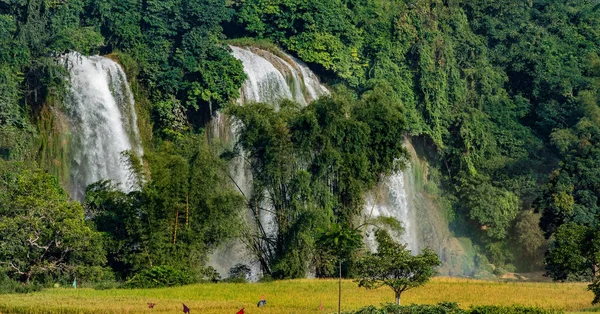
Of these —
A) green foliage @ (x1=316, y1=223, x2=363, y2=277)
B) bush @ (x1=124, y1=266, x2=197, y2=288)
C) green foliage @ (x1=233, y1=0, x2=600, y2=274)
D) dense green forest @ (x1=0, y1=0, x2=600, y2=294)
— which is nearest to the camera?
green foliage @ (x1=316, y1=223, x2=363, y2=277)

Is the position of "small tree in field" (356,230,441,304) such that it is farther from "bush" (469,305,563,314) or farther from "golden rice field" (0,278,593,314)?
"bush" (469,305,563,314)

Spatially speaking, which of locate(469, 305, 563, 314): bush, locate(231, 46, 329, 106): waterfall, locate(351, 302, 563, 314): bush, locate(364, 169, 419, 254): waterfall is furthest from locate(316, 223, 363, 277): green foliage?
locate(231, 46, 329, 106): waterfall

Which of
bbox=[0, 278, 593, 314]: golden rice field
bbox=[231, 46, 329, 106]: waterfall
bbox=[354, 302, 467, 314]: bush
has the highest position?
bbox=[231, 46, 329, 106]: waterfall

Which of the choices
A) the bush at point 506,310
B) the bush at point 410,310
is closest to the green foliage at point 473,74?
the bush at point 506,310

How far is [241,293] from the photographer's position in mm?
65000

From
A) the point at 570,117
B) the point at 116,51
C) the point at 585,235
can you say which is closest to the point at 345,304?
the point at 585,235

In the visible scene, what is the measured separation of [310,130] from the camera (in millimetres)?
73062

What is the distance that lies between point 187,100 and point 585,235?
25.2 meters

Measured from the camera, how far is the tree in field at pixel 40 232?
217ft

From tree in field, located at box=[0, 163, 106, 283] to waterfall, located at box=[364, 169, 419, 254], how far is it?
2301 cm

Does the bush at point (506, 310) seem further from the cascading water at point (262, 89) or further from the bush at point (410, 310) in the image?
the cascading water at point (262, 89)

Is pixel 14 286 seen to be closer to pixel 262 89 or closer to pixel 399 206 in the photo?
pixel 262 89

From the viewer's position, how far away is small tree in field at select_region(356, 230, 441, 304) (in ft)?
198

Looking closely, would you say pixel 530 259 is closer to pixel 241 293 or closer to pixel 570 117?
pixel 570 117
